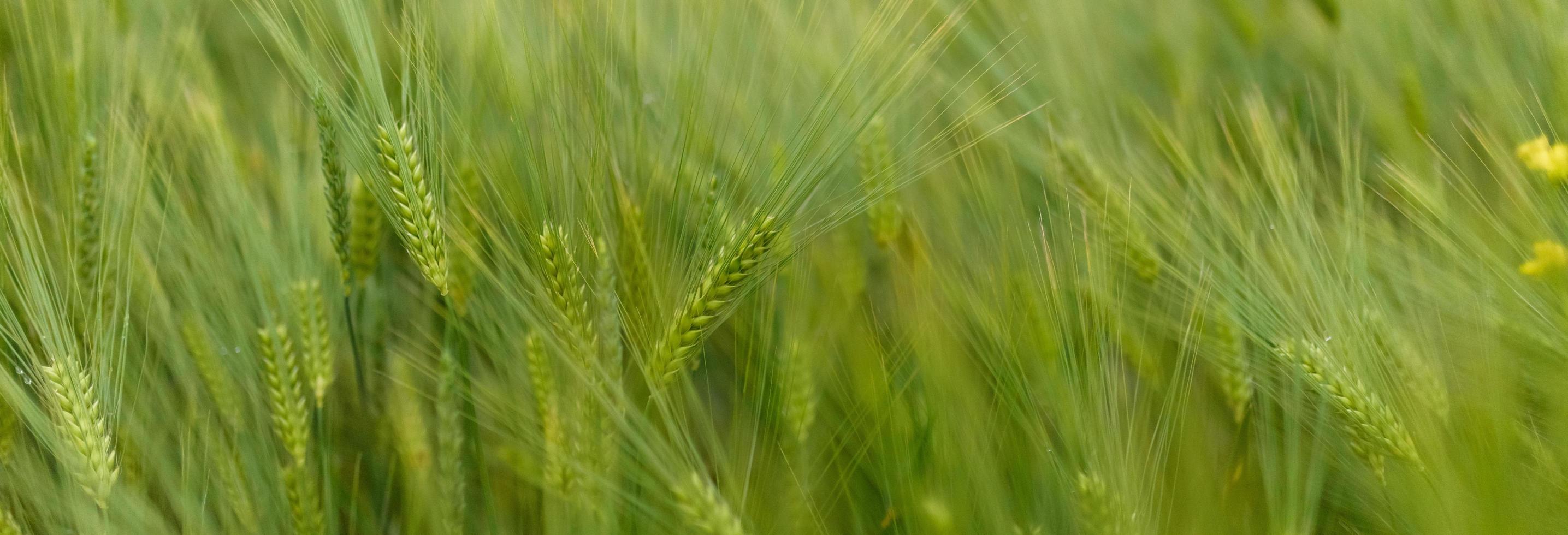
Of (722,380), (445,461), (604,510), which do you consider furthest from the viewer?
(722,380)

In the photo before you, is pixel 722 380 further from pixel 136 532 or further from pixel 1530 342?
pixel 1530 342

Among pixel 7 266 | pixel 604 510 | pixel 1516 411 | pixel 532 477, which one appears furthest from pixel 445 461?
pixel 1516 411

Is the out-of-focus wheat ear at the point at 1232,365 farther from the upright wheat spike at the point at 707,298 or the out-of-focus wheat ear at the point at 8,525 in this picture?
the out-of-focus wheat ear at the point at 8,525

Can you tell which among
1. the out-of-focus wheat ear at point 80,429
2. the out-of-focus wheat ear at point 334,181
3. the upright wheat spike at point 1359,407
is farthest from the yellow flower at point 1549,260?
the out-of-focus wheat ear at point 80,429

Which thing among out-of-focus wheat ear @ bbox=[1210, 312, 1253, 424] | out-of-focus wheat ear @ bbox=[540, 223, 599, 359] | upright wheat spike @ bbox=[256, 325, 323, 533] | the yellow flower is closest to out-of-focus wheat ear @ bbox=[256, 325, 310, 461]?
upright wheat spike @ bbox=[256, 325, 323, 533]

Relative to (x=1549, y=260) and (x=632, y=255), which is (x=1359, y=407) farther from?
(x=632, y=255)
